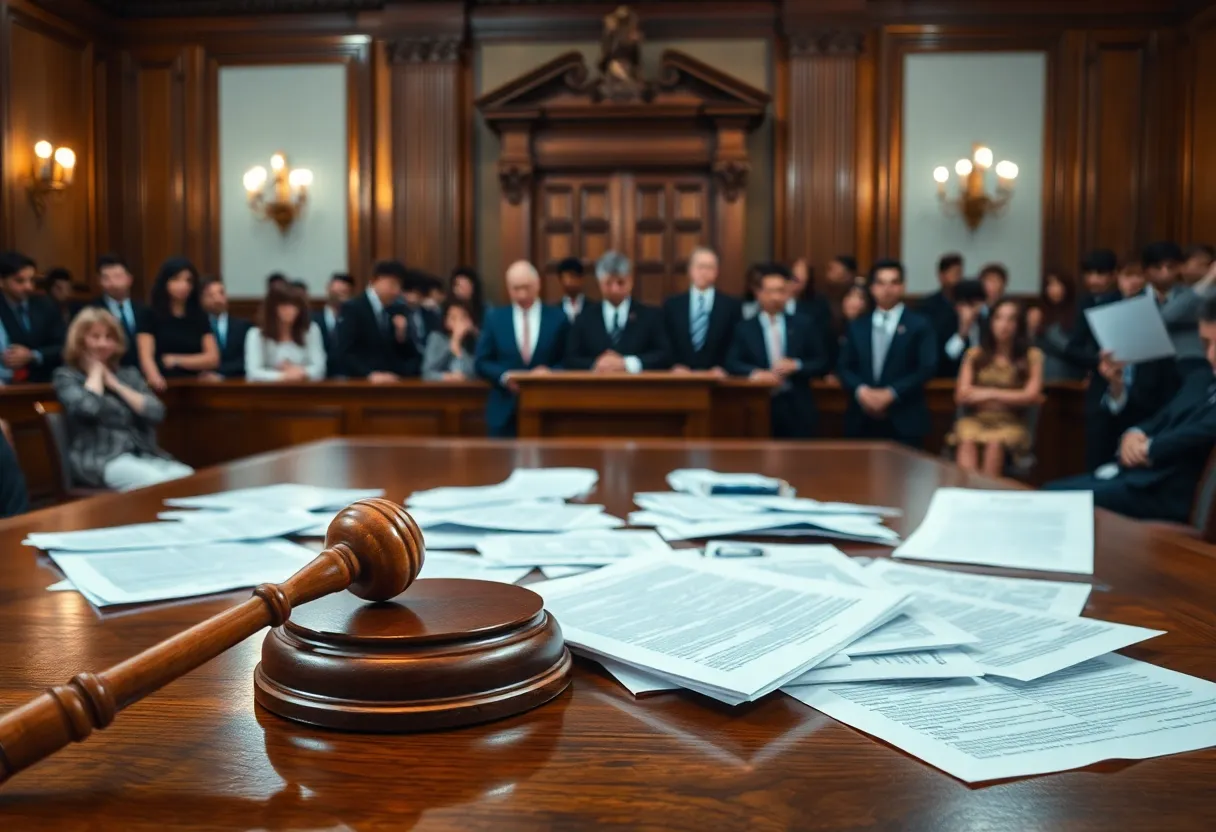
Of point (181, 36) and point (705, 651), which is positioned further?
point (181, 36)

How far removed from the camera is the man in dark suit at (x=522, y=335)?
5.72 meters

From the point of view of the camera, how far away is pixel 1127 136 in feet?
29.8

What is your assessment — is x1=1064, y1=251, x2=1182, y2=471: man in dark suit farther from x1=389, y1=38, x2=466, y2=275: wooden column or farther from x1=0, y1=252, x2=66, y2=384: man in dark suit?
x1=0, y1=252, x2=66, y2=384: man in dark suit

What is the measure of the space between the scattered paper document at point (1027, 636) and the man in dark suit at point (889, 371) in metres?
4.60

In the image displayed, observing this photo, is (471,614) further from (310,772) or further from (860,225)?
(860,225)

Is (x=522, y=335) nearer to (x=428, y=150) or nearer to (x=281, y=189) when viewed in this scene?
(x=428, y=150)

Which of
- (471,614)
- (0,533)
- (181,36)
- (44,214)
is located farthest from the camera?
(181,36)

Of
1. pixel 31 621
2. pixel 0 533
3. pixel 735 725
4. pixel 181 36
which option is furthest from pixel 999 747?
pixel 181 36

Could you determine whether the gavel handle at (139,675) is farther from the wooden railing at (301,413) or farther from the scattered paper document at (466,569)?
the wooden railing at (301,413)

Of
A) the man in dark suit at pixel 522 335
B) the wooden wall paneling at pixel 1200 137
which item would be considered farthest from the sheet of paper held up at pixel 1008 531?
the wooden wall paneling at pixel 1200 137

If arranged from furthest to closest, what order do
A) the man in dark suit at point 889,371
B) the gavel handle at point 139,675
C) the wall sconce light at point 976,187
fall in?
the wall sconce light at point 976,187
the man in dark suit at point 889,371
the gavel handle at point 139,675

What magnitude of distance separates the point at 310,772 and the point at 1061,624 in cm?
70

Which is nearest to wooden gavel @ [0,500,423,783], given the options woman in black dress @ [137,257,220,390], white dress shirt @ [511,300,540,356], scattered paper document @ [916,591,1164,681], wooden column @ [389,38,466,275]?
scattered paper document @ [916,591,1164,681]

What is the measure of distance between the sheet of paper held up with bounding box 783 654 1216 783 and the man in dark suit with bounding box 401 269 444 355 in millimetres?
6457
